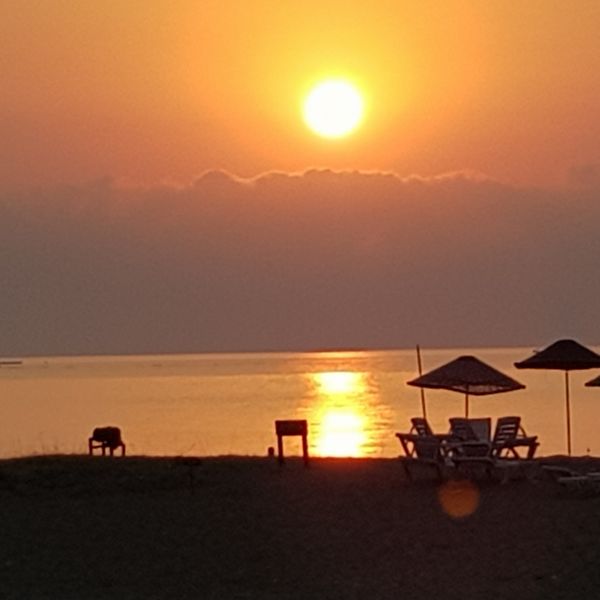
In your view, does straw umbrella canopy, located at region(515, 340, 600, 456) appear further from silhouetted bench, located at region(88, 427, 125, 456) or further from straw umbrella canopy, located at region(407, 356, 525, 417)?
silhouetted bench, located at region(88, 427, 125, 456)

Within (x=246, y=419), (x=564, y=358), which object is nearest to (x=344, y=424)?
(x=246, y=419)

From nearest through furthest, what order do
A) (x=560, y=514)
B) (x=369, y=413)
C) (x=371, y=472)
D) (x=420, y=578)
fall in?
1. (x=420, y=578)
2. (x=560, y=514)
3. (x=371, y=472)
4. (x=369, y=413)

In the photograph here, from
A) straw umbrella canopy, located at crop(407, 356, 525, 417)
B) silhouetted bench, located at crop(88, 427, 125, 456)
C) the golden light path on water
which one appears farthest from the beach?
the golden light path on water

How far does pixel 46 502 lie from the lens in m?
16.3

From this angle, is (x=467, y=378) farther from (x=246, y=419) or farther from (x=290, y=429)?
(x=246, y=419)

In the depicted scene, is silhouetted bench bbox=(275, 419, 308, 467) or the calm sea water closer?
silhouetted bench bbox=(275, 419, 308, 467)

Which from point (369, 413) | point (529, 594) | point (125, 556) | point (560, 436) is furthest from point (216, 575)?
point (369, 413)

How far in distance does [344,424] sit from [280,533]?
49009 millimetres

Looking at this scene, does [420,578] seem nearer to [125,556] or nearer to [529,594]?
[529,594]

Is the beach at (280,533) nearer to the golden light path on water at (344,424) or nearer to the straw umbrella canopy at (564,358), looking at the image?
the straw umbrella canopy at (564,358)

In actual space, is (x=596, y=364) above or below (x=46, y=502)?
above

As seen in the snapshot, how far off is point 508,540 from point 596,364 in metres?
7.67

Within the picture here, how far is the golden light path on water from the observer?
43469 millimetres

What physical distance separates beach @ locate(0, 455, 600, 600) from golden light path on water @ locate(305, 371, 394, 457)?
641 inches
